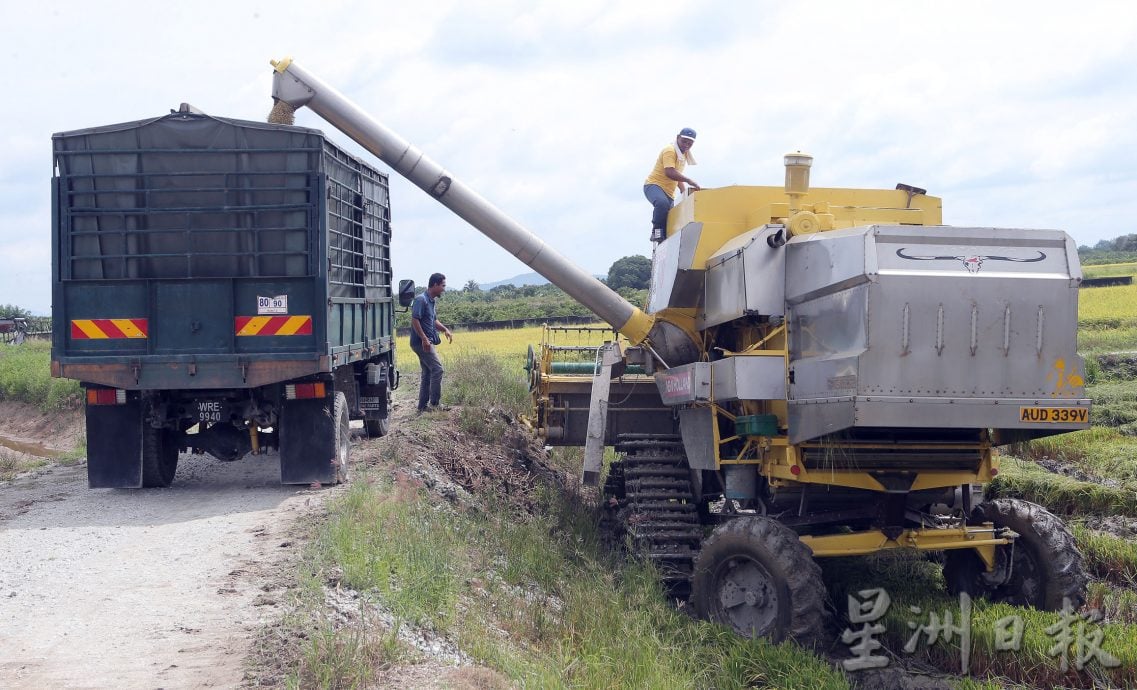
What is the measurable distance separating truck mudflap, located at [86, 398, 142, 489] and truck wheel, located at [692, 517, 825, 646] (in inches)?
222

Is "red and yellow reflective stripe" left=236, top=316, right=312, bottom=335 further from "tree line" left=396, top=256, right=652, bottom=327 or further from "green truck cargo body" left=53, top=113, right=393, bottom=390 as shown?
"tree line" left=396, top=256, right=652, bottom=327

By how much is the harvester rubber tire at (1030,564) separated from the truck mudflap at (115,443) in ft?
24.3

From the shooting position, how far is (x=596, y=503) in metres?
12.1

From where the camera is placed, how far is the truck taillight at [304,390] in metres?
10.0

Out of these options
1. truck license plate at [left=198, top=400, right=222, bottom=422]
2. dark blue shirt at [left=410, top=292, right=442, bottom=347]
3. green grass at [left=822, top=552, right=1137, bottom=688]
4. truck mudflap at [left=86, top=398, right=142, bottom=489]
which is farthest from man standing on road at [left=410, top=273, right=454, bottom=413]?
green grass at [left=822, top=552, right=1137, bottom=688]

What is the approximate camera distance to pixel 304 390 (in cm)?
1005

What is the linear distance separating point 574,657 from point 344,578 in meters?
1.53

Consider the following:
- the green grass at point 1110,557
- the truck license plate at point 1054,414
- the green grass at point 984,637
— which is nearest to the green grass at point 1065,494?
the green grass at point 1110,557

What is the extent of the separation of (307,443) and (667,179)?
4.47 m

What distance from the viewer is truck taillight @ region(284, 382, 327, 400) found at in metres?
10.0

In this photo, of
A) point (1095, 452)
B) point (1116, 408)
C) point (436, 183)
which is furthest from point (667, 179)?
point (1116, 408)

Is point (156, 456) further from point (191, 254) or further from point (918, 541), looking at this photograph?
point (918, 541)

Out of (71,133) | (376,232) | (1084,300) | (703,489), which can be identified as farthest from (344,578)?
(1084,300)

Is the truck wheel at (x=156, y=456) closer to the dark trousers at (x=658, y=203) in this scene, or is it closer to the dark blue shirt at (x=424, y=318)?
the dark blue shirt at (x=424, y=318)
